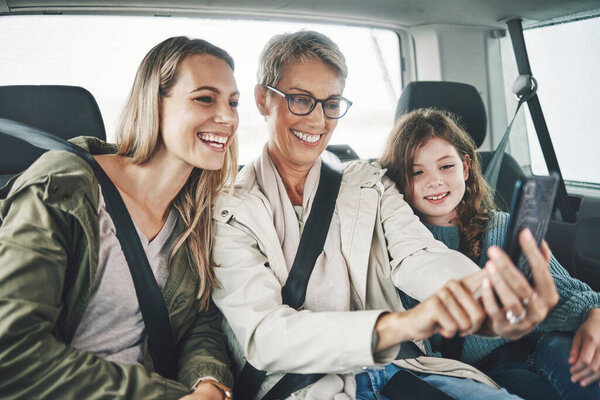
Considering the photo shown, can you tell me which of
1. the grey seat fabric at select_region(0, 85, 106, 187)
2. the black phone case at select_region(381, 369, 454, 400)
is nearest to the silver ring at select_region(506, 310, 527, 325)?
the black phone case at select_region(381, 369, 454, 400)

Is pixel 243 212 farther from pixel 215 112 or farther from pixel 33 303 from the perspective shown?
pixel 33 303

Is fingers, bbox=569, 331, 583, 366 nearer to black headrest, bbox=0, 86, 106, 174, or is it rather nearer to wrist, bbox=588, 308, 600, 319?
wrist, bbox=588, 308, 600, 319

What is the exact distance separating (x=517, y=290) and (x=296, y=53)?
3.28 feet

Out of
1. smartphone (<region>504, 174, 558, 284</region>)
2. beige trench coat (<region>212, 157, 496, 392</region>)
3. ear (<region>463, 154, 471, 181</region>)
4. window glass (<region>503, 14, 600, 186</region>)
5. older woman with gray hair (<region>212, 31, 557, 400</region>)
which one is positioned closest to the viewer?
smartphone (<region>504, 174, 558, 284</region>)

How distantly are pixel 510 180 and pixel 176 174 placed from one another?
178 cm

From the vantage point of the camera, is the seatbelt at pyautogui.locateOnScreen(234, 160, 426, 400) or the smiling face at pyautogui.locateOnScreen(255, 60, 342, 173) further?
the smiling face at pyautogui.locateOnScreen(255, 60, 342, 173)

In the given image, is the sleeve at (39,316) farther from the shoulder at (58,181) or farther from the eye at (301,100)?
the eye at (301,100)

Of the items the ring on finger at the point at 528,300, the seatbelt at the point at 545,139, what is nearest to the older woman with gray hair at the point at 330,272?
the ring on finger at the point at 528,300

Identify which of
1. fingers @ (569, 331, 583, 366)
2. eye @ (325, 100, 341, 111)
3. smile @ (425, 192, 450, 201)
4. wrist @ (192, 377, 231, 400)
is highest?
Result: eye @ (325, 100, 341, 111)

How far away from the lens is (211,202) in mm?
1434

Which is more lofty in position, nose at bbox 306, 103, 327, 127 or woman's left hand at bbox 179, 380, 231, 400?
nose at bbox 306, 103, 327, 127

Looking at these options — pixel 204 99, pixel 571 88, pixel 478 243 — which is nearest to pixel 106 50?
pixel 204 99

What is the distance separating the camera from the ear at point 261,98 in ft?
5.29

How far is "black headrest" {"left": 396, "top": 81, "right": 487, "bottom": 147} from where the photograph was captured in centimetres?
222
